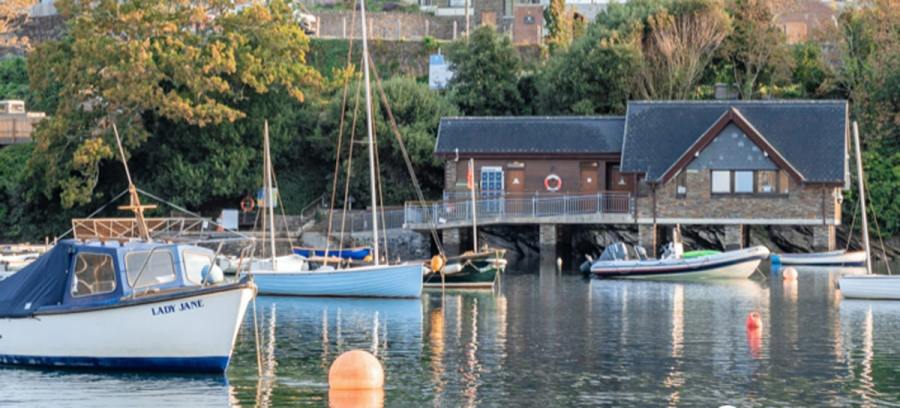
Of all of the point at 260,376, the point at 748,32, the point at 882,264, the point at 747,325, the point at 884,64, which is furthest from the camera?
the point at 748,32

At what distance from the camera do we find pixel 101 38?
226 feet

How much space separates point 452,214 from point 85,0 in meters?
19.0

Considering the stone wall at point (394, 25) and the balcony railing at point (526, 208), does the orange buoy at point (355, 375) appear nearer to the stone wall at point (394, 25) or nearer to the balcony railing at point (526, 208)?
the balcony railing at point (526, 208)

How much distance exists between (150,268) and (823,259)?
124 feet

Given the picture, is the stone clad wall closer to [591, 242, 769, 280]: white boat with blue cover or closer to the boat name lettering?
[591, 242, 769, 280]: white boat with blue cover

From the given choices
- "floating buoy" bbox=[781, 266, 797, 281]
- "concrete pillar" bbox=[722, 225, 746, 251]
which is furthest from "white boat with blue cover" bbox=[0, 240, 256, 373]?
"concrete pillar" bbox=[722, 225, 746, 251]

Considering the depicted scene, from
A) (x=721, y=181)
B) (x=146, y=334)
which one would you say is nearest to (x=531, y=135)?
(x=721, y=181)

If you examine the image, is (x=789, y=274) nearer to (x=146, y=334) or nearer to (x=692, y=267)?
(x=692, y=267)

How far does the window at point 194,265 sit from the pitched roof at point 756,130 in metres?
34.2

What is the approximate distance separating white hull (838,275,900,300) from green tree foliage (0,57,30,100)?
2183 inches

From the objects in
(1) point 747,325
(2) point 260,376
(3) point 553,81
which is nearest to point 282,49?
(3) point 553,81

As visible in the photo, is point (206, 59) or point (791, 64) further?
point (791, 64)

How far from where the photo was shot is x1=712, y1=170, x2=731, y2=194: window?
65500mm

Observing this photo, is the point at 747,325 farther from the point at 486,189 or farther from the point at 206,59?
the point at 206,59
